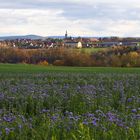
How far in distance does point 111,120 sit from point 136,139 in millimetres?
1063

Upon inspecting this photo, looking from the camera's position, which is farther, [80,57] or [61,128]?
[80,57]

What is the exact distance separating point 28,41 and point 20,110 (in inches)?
3921

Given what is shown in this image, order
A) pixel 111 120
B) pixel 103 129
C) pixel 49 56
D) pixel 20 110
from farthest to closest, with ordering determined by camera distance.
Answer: pixel 49 56 < pixel 20 110 < pixel 111 120 < pixel 103 129

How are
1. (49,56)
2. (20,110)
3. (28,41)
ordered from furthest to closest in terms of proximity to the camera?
1. (28,41)
2. (49,56)
3. (20,110)

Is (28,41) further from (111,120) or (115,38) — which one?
(111,120)

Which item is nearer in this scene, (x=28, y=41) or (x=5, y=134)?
(x=5, y=134)

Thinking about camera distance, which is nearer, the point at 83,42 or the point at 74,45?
the point at 74,45

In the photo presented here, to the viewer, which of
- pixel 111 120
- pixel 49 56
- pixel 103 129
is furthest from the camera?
pixel 49 56

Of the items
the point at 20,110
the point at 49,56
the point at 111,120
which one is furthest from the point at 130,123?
the point at 49,56

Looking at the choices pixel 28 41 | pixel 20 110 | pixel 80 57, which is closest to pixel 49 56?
pixel 80 57

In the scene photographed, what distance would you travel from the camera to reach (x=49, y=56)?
8088 cm

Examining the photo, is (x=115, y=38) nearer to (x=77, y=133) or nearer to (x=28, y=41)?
(x=28, y=41)

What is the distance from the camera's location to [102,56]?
76.0 meters

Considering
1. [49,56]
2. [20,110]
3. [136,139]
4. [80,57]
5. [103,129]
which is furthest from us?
[49,56]
